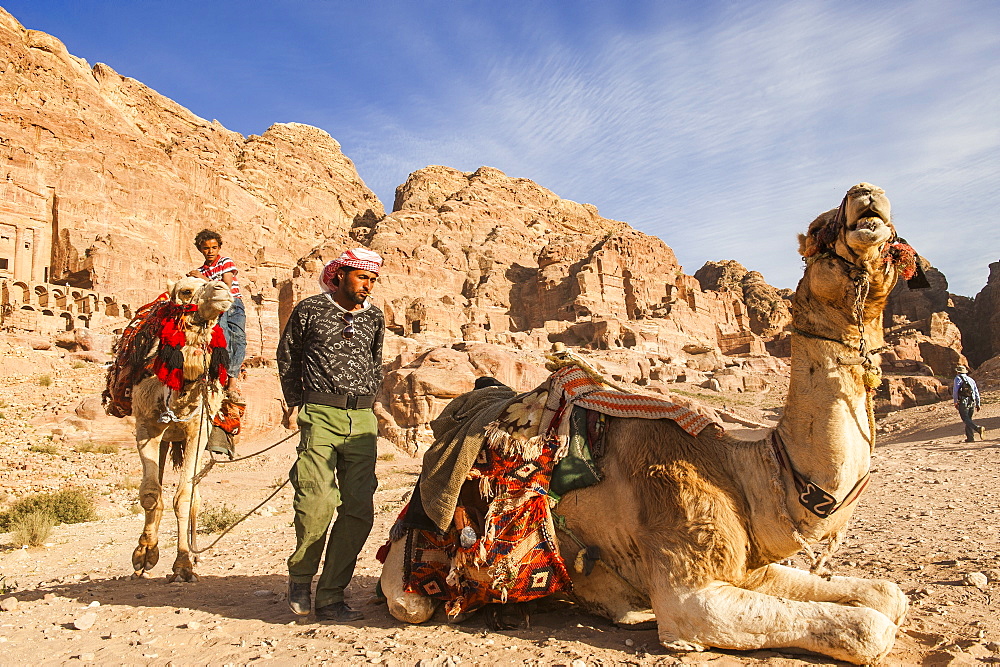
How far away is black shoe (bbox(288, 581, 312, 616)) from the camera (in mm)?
3969

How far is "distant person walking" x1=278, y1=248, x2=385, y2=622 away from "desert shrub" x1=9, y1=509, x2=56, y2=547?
5135 mm

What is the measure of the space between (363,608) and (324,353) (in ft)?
5.51

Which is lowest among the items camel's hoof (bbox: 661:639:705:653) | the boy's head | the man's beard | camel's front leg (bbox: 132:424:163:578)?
camel's hoof (bbox: 661:639:705:653)

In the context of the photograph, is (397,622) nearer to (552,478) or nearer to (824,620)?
(552,478)

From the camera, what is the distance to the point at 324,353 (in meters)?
4.23

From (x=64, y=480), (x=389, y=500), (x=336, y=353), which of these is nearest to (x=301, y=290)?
(x=64, y=480)

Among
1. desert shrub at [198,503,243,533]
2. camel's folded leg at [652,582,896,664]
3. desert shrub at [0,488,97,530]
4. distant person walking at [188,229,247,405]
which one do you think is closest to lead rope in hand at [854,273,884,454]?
camel's folded leg at [652,582,896,664]

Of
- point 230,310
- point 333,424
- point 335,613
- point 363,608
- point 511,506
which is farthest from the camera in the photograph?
point 230,310

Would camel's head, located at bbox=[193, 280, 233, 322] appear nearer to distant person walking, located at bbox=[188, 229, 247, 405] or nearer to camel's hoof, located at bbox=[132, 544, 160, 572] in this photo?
distant person walking, located at bbox=[188, 229, 247, 405]

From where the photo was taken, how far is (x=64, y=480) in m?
12.7

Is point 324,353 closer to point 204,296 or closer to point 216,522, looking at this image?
point 204,296

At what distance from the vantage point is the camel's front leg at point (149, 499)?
536 cm

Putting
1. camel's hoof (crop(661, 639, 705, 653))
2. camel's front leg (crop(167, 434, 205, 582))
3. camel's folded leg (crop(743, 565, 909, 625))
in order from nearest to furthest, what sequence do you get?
camel's hoof (crop(661, 639, 705, 653)) < camel's folded leg (crop(743, 565, 909, 625)) < camel's front leg (crop(167, 434, 205, 582))

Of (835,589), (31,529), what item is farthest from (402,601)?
(31,529)
